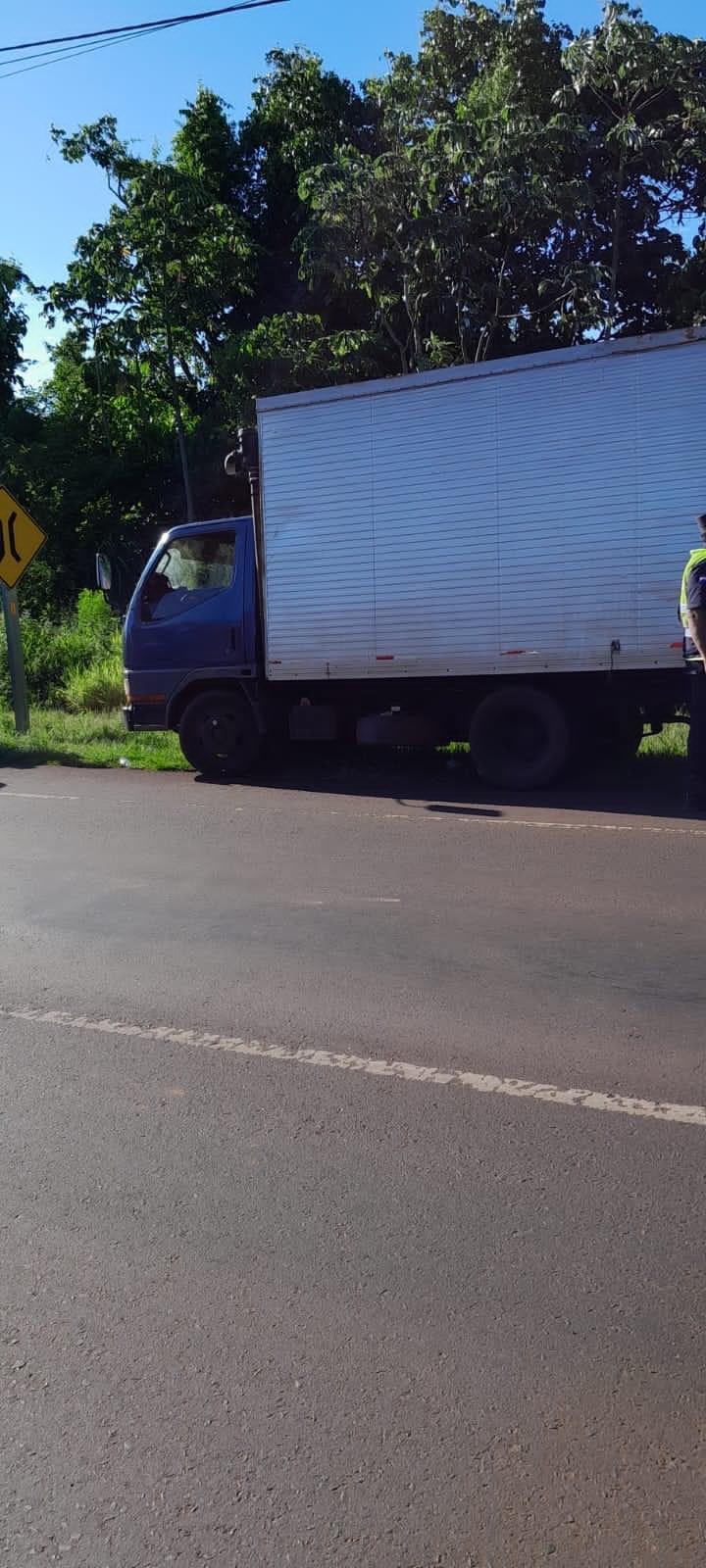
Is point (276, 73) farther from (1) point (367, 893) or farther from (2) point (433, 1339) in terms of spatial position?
(2) point (433, 1339)

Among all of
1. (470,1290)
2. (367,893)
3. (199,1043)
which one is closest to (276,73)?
(367,893)

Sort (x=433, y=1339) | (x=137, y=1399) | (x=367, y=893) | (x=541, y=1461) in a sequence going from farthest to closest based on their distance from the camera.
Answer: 1. (x=367, y=893)
2. (x=433, y=1339)
3. (x=137, y=1399)
4. (x=541, y=1461)

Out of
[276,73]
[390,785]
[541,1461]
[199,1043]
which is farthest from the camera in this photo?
[276,73]

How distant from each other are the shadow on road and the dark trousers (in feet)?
0.86

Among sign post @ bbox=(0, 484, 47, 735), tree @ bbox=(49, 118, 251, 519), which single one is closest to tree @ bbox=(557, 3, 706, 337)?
tree @ bbox=(49, 118, 251, 519)

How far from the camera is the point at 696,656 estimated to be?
363 inches

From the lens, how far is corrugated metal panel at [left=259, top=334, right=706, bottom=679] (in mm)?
9930

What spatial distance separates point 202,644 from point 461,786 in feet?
9.54

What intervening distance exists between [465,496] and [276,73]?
62.3 feet

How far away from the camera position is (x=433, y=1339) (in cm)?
286

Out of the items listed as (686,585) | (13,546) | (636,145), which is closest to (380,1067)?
(686,585)

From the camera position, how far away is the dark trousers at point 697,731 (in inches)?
360

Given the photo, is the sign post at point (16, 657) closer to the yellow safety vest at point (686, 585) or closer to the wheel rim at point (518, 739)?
the wheel rim at point (518, 739)

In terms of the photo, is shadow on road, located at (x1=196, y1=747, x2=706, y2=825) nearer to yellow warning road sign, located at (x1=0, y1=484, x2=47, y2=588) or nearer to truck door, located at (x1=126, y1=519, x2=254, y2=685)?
truck door, located at (x1=126, y1=519, x2=254, y2=685)
